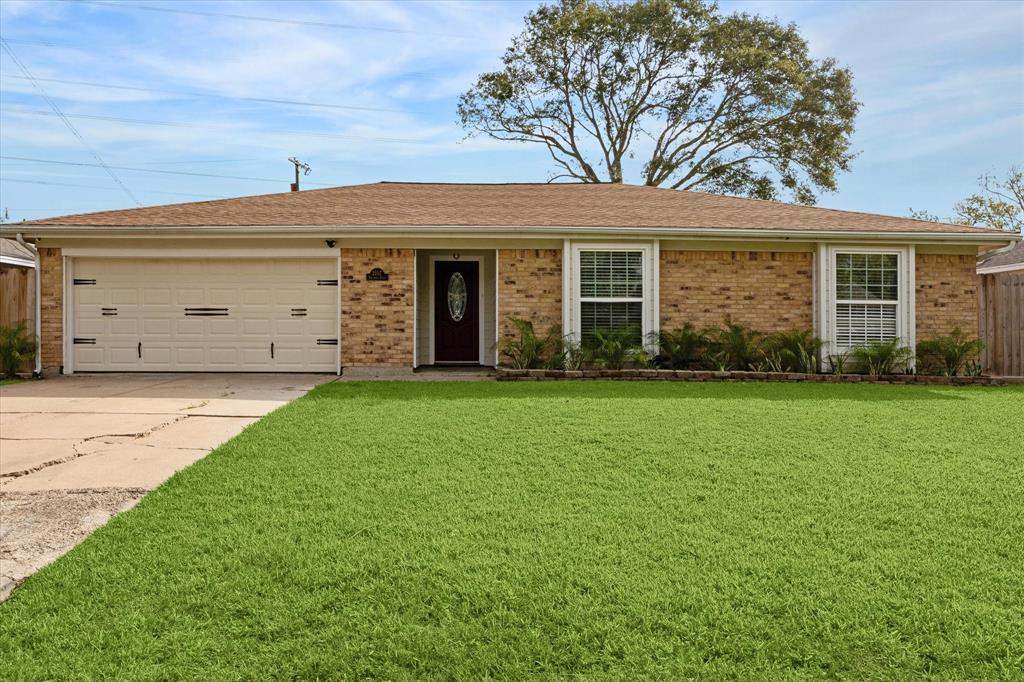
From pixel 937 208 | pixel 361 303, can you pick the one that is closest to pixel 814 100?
pixel 937 208

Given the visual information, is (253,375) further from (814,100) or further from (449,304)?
(814,100)

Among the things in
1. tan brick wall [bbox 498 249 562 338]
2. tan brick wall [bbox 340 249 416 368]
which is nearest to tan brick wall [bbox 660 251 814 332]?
tan brick wall [bbox 498 249 562 338]

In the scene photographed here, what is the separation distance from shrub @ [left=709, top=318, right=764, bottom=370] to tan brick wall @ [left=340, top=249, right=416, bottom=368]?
5.05 m

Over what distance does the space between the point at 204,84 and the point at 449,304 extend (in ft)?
56.7

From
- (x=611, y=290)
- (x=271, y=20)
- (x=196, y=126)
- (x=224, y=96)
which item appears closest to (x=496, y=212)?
(x=611, y=290)

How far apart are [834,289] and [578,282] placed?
437cm

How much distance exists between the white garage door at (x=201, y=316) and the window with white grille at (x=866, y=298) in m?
8.80

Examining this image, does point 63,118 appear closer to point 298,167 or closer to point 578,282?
point 298,167

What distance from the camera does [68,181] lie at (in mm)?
30781

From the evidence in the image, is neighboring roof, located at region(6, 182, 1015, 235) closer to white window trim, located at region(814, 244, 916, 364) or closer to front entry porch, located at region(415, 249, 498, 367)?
white window trim, located at region(814, 244, 916, 364)

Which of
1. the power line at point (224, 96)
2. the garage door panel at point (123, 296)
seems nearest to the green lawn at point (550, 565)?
the garage door panel at point (123, 296)

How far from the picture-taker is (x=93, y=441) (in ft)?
18.9

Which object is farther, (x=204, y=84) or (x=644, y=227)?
(x=204, y=84)

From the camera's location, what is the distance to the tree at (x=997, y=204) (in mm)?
28156
